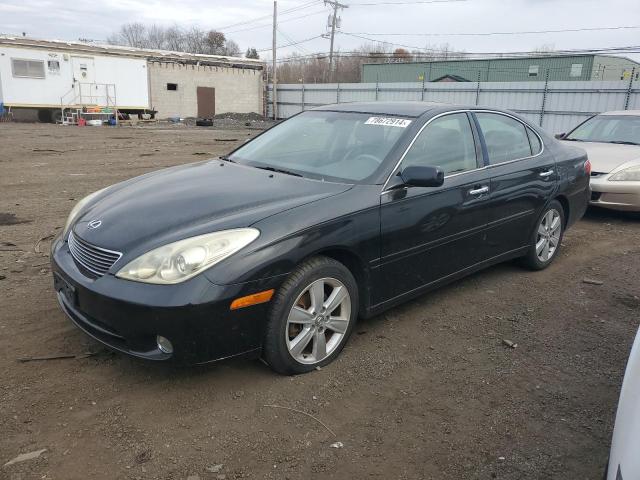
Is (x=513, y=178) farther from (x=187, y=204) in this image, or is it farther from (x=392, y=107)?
(x=187, y=204)

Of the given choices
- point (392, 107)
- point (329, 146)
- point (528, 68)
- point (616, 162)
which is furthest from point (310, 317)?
point (528, 68)

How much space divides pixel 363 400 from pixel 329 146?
6.48ft

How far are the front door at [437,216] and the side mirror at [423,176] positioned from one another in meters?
0.11

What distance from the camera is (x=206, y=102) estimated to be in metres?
36.5

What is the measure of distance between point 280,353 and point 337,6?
48365mm

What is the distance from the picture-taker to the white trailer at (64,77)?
27.2 m

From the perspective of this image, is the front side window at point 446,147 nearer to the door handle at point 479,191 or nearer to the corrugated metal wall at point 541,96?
the door handle at point 479,191

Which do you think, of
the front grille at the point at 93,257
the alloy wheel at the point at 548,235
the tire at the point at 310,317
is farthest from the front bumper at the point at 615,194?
the front grille at the point at 93,257

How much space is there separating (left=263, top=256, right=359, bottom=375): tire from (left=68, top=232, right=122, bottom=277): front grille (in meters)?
0.95

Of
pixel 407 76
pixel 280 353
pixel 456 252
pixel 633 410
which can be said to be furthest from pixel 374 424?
pixel 407 76

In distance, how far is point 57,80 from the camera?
28.4 meters

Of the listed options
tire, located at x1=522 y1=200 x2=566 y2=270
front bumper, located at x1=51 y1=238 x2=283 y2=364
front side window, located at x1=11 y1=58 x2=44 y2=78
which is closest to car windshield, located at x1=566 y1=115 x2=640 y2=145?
tire, located at x1=522 y1=200 x2=566 y2=270

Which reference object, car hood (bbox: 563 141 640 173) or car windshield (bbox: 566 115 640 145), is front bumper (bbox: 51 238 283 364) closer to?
car hood (bbox: 563 141 640 173)

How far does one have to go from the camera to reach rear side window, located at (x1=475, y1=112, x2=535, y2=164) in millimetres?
4582
